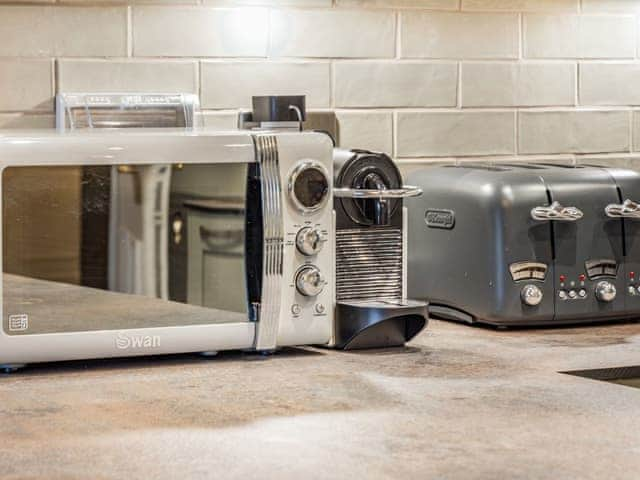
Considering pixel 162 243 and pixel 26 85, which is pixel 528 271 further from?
pixel 26 85

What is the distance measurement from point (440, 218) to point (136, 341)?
1.76 ft

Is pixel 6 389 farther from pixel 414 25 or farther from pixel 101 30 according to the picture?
pixel 414 25

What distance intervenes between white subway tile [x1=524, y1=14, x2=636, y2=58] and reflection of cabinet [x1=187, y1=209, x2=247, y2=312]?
0.82 metres

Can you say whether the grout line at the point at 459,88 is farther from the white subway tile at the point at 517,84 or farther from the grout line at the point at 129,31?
the grout line at the point at 129,31

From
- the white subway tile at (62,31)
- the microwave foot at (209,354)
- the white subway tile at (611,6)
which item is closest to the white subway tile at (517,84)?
the white subway tile at (611,6)

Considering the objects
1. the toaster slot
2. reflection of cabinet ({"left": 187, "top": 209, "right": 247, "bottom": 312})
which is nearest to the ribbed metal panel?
reflection of cabinet ({"left": 187, "top": 209, "right": 247, "bottom": 312})

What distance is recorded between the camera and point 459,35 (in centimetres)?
211

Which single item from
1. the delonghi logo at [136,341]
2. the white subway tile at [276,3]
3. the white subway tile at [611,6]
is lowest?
the delonghi logo at [136,341]

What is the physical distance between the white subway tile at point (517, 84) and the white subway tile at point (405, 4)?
0.33ft

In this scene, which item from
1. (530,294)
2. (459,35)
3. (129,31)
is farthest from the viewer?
(459,35)

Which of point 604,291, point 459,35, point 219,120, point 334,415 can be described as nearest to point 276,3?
point 219,120

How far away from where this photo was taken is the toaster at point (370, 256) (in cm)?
164

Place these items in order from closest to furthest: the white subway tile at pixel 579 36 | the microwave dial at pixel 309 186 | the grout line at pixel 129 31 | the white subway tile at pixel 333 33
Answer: the microwave dial at pixel 309 186
the grout line at pixel 129 31
the white subway tile at pixel 333 33
the white subway tile at pixel 579 36

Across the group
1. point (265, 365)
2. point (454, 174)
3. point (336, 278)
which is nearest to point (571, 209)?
point (454, 174)
